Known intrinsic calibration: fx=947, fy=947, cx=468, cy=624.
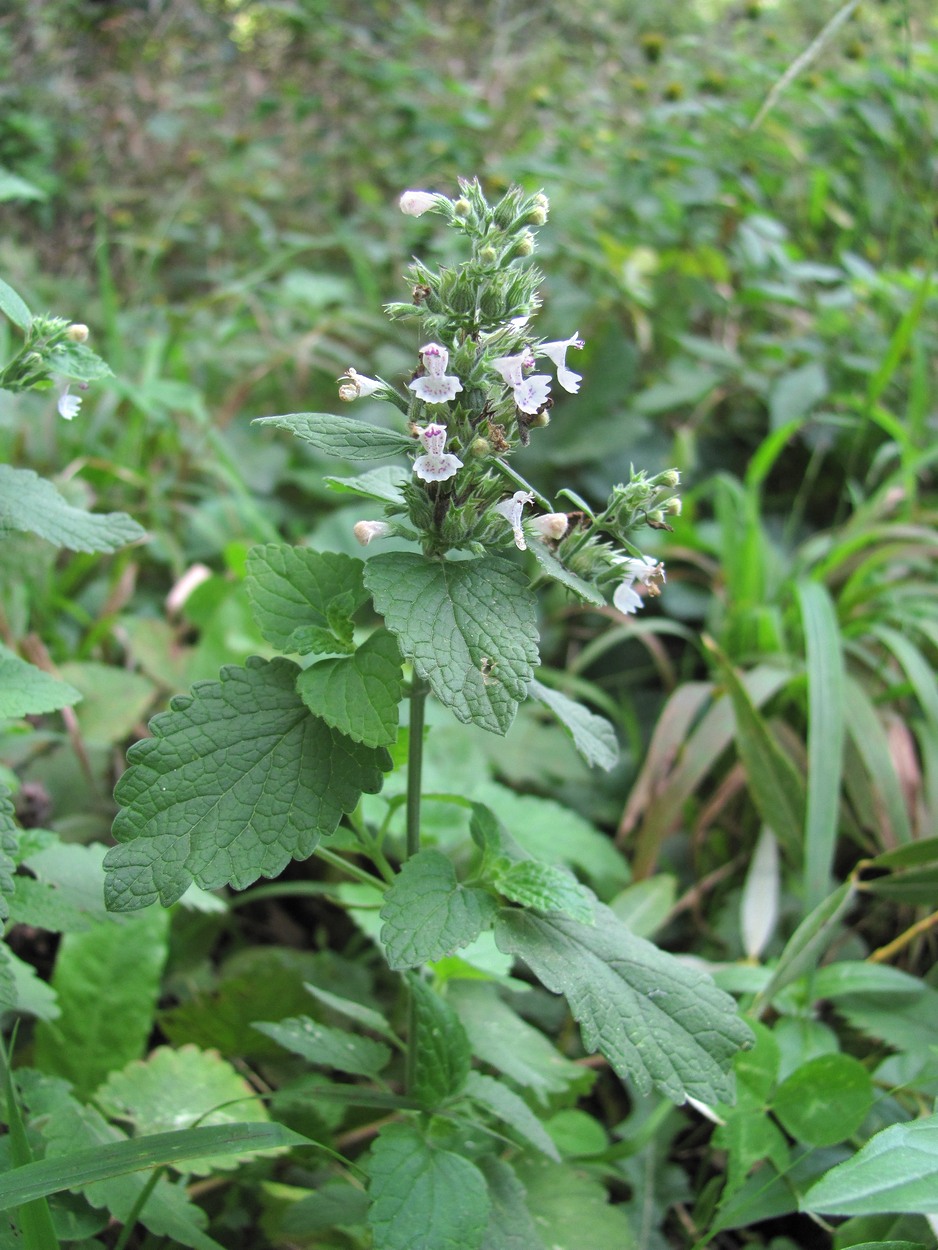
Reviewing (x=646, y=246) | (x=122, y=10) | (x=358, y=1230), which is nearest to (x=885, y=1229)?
(x=358, y=1230)

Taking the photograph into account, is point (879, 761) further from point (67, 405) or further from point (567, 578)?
point (67, 405)

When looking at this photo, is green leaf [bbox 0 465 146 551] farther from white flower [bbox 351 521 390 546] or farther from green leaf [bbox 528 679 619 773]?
green leaf [bbox 528 679 619 773]

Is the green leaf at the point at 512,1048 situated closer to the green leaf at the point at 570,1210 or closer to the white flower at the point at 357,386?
the green leaf at the point at 570,1210

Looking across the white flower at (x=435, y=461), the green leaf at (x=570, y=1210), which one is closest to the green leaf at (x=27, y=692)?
the white flower at (x=435, y=461)

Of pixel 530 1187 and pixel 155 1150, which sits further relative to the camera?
pixel 530 1187

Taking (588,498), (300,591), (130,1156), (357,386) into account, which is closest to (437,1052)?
(130,1156)

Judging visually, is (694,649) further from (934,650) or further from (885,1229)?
(885,1229)
